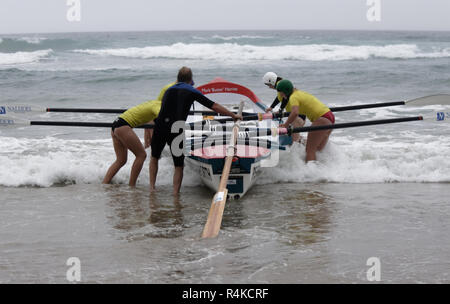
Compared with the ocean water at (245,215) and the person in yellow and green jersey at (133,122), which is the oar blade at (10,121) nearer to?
the ocean water at (245,215)

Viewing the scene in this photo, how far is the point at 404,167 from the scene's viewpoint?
314 inches

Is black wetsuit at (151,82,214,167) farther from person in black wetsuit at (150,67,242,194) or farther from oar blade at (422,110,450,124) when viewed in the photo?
oar blade at (422,110,450,124)

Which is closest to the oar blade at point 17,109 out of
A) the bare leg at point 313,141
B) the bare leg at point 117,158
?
the bare leg at point 117,158

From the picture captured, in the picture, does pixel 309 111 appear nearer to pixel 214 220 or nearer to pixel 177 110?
pixel 177 110

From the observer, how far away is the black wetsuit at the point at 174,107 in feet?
20.0

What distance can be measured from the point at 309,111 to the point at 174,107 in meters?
2.35

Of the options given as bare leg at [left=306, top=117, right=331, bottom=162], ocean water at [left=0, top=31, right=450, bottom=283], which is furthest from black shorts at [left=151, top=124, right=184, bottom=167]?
bare leg at [left=306, top=117, right=331, bottom=162]

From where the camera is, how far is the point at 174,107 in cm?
613

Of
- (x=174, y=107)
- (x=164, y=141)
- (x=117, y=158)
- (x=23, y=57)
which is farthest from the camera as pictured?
(x=23, y=57)

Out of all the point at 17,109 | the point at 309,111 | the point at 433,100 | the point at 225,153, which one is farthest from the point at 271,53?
the point at 225,153

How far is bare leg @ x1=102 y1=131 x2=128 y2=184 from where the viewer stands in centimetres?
686

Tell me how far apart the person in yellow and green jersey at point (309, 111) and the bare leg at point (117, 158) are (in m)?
2.22

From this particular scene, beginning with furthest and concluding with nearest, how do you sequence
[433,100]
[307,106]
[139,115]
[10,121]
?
[433,100], [10,121], [307,106], [139,115]
